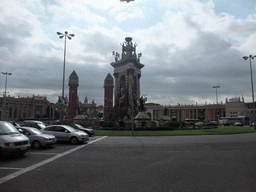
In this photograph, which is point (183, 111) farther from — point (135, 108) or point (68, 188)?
point (68, 188)

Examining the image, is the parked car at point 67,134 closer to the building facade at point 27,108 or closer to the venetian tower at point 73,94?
the venetian tower at point 73,94

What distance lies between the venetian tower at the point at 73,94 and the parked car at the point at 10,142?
7029 cm

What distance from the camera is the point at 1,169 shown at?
270 inches

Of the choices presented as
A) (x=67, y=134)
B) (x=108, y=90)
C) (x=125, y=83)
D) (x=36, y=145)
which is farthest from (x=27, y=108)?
(x=36, y=145)

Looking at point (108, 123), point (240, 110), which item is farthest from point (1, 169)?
point (240, 110)

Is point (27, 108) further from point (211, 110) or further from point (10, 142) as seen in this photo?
point (10, 142)

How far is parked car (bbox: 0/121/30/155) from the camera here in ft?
26.8

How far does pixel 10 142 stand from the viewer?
27.1 feet

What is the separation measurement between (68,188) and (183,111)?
335ft

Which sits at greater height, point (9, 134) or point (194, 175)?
point (9, 134)

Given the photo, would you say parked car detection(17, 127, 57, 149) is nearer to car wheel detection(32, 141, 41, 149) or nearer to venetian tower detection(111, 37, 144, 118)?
car wheel detection(32, 141, 41, 149)

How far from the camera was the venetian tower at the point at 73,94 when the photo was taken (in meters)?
79.0

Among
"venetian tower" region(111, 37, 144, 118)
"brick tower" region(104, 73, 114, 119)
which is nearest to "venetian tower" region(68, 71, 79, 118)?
"brick tower" region(104, 73, 114, 119)

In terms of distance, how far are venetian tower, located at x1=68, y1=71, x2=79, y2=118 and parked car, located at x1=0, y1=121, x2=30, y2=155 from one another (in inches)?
2768
